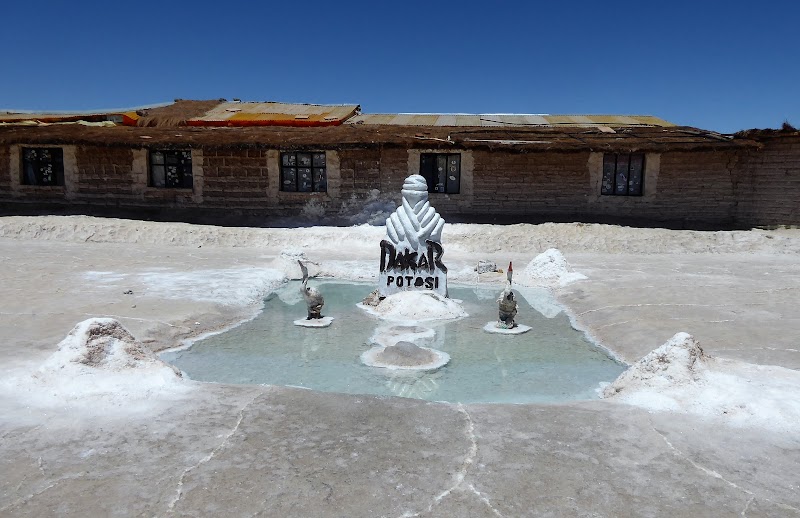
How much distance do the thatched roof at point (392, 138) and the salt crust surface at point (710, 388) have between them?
1083 cm

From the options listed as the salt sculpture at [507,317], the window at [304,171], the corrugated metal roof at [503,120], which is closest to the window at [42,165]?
the window at [304,171]

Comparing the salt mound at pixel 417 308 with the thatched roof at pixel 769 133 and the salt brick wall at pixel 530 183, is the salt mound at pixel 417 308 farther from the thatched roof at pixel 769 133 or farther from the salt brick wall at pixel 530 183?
the thatched roof at pixel 769 133

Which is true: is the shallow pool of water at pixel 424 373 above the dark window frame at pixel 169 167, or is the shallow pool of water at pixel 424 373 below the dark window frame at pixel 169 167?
below

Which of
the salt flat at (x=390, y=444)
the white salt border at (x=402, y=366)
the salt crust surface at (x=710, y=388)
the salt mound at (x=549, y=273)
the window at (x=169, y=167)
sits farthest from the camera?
the window at (x=169, y=167)

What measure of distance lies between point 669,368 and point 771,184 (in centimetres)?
1282

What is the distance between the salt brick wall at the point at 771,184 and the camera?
550 inches

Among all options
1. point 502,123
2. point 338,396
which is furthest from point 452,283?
point 502,123

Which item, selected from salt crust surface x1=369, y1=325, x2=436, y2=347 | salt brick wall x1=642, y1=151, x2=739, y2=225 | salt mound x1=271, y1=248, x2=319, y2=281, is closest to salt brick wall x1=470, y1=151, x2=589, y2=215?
salt brick wall x1=642, y1=151, x2=739, y2=225

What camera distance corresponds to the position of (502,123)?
17656 millimetres

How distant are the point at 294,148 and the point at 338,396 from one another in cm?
1194

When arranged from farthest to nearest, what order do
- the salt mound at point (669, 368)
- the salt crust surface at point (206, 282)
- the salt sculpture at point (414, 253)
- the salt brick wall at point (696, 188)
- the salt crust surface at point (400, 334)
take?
1. the salt brick wall at point (696, 188)
2. the salt sculpture at point (414, 253)
3. the salt crust surface at point (206, 282)
4. the salt crust surface at point (400, 334)
5. the salt mound at point (669, 368)

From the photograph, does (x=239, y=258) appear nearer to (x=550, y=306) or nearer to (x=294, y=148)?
(x=294, y=148)

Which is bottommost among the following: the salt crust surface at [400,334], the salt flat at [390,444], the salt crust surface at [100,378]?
the salt crust surface at [400,334]

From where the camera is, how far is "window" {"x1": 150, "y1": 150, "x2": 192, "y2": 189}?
16141 mm
